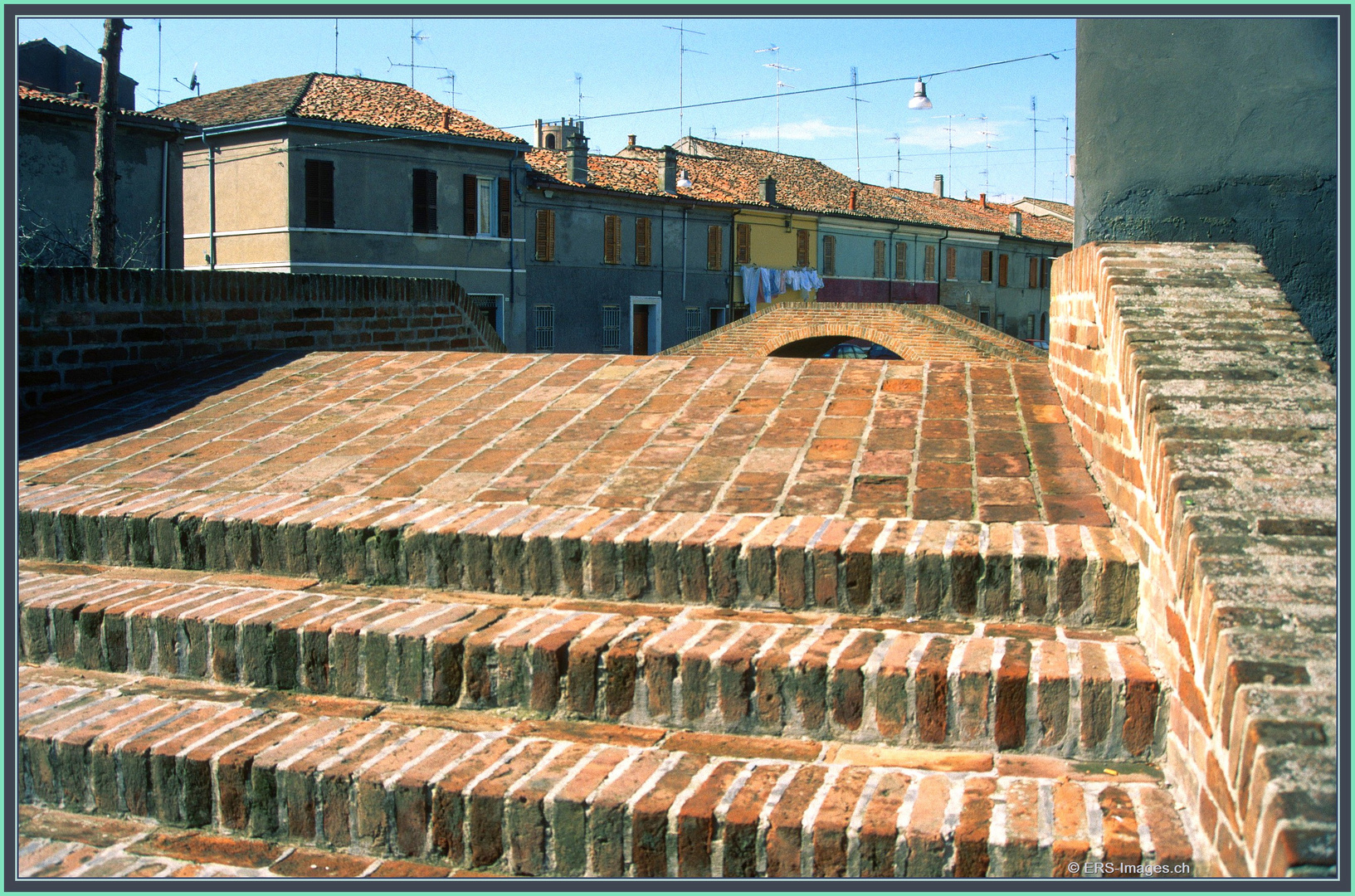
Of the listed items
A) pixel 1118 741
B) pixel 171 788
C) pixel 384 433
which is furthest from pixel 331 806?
pixel 384 433

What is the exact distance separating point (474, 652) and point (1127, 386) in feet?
6.30

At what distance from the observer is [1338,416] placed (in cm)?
264

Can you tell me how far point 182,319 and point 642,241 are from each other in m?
26.4

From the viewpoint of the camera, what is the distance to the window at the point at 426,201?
25594 millimetres

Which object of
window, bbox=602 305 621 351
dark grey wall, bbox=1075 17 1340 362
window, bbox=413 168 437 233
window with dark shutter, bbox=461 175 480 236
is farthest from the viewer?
window, bbox=602 305 621 351

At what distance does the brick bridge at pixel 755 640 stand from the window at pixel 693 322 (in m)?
29.9

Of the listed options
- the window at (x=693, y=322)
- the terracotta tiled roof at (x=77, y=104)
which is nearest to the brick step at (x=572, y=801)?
the terracotta tiled roof at (x=77, y=104)

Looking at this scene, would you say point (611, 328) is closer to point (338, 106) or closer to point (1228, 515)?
point (338, 106)

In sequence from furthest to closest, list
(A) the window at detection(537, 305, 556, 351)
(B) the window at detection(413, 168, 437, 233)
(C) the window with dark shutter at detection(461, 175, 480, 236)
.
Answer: (A) the window at detection(537, 305, 556, 351) → (C) the window with dark shutter at detection(461, 175, 480, 236) → (B) the window at detection(413, 168, 437, 233)

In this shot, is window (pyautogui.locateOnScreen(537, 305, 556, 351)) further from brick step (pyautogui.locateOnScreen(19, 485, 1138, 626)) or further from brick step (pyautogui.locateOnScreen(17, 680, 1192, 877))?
brick step (pyautogui.locateOnScreen(17, 680, 1192, 877))

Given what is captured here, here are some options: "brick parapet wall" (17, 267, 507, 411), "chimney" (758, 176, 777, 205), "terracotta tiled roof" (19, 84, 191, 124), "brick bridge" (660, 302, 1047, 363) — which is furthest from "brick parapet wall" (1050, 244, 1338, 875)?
"chimney" (758, 176, 777, 205)

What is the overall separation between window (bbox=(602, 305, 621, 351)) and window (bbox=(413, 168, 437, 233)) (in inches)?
252

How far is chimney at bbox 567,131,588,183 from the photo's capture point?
30.2 metres

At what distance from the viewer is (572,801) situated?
238 centimetres
